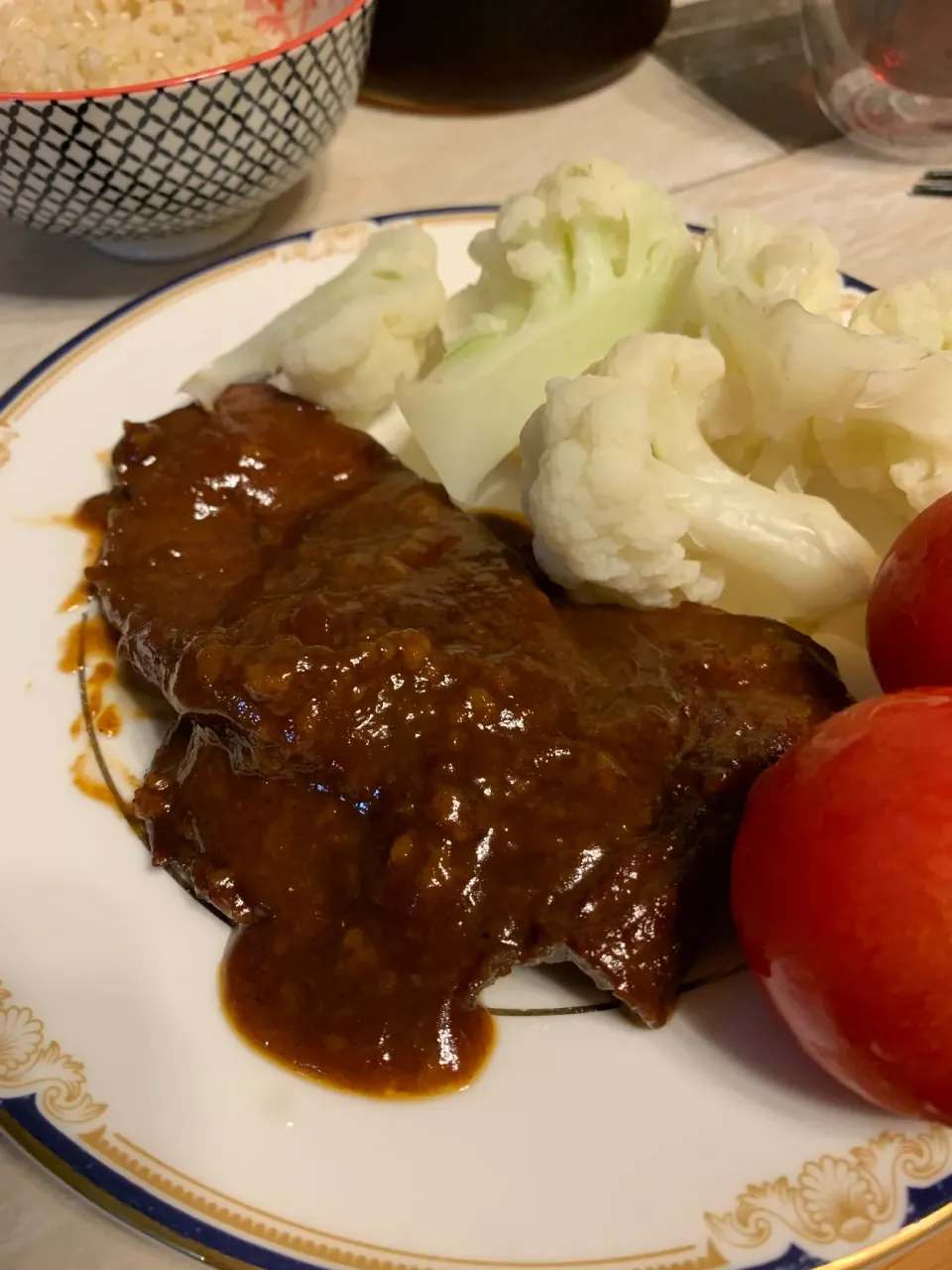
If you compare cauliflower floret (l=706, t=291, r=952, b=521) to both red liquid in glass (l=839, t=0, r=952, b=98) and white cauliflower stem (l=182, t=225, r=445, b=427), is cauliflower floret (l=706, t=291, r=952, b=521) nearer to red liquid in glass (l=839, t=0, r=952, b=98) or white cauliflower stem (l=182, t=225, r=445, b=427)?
white cauliflower stem (l=182, t=225, r=445, b=427)

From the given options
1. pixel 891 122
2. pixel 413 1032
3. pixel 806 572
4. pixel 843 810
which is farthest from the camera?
pixel 891 122

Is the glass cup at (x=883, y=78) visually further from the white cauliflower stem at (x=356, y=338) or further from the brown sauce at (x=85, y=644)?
the brown sauce at (x=85, y=644)

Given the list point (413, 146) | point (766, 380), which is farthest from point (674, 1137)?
point (413, 146)

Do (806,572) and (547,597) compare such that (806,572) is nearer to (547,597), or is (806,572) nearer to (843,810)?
(547,597)

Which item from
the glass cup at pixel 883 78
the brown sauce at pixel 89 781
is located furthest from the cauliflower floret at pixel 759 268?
the glass cup at pixel 883 78

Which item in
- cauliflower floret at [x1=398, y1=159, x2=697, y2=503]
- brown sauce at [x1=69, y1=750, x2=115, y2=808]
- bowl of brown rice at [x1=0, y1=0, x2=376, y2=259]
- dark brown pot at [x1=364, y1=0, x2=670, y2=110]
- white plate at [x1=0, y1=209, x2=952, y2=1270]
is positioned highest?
bowl of brown rice at [x1=0, y1=0, x2=376, y2=259]

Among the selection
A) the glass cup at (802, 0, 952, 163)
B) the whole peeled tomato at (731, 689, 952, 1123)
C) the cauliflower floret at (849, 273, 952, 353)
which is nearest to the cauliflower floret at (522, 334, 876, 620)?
the cauliflower floret at (849, 273, 952, 353)
